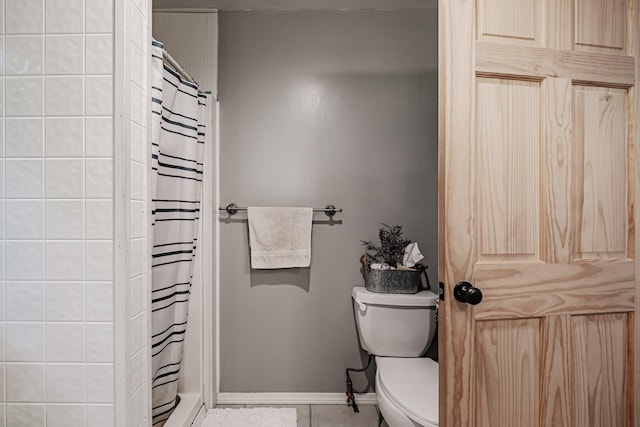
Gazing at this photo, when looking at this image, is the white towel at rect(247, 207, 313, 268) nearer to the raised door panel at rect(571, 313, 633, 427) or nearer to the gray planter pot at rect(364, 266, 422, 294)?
the gray planter pot at rect(364, 266, 422, 294)

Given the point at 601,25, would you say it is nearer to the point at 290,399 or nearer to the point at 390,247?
the point at 390,247

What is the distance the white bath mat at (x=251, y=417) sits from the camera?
2068mm

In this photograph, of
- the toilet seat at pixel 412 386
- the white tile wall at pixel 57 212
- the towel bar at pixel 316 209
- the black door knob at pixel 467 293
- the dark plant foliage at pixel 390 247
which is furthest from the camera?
the towel bar at pixel 316 209

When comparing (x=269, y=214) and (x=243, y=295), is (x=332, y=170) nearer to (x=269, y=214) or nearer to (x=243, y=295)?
(x=269, y=214)

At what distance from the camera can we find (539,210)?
3.92ft

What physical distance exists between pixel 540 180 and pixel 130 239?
116 cm

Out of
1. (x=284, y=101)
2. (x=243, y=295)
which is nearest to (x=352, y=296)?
(x=243, y=295)

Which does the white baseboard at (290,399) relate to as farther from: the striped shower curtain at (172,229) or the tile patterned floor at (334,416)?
the striped shower curtain at (172,229)

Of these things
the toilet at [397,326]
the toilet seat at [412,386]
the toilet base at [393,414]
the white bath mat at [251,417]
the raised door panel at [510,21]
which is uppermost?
the raised door panel at [510,21]

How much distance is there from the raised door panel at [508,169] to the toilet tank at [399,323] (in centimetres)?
94

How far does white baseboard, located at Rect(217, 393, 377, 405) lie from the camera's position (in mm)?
2293

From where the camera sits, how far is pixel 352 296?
2.29 metres

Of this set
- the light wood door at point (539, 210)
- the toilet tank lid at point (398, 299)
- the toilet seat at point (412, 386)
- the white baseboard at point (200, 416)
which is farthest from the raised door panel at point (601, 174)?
the white baseboard at point (200, 416)

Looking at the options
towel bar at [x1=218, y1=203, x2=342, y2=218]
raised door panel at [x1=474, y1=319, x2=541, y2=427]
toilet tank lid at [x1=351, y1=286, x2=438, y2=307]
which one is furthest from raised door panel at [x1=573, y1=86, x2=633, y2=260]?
towel bar at [x1=218, y1=203, x2=342, y2=218]
